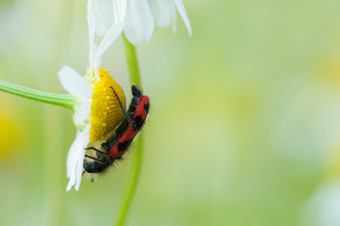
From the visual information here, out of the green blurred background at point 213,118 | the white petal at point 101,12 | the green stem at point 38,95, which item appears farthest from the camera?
the green blurred background at point 213,118

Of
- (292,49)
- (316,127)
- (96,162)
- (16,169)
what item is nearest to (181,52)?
(292,49)

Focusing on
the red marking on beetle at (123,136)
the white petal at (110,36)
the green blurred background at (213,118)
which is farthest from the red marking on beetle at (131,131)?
the green blurred background at (213,118)

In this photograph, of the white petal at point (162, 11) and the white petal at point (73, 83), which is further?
the white petal at point (162, 11)

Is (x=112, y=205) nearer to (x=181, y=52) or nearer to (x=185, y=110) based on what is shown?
(x=185, y=110)

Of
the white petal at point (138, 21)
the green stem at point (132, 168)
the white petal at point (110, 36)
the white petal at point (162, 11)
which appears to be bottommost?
the green stem at point (132, 168)

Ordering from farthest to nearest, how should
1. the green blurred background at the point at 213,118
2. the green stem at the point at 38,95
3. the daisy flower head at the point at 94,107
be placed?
the green blurred background at the point at 213,118 < the daisy flower head at the point at 94,107 < the green stem at the point at 38,95

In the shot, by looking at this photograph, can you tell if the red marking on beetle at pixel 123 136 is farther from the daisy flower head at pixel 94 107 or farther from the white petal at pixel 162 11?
the white petal at pixel 162 11

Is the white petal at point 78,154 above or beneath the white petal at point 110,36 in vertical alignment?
beneath

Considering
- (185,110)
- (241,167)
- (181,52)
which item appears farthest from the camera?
(181,52)
